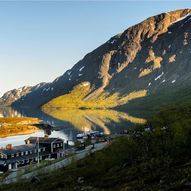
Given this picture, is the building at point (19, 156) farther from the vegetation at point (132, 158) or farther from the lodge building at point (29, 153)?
the vegetation at point (132, 158)

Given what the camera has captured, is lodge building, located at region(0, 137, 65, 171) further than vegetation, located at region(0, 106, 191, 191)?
Yes

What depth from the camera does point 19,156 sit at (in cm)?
11312

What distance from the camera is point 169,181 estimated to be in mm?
33062

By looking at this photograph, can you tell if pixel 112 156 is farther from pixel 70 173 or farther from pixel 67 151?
pixel 67 151

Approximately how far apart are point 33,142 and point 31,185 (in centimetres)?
7232

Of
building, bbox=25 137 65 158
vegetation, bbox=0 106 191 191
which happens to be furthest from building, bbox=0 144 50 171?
vegetation, bbox=0 106 191 191

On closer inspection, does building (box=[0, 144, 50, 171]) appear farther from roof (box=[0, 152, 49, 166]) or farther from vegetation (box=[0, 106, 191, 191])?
vegetation (box=[0, 106, 191, 191])

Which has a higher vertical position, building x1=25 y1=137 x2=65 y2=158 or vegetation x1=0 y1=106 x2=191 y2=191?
vegetation x1=0 y1=106 x2=191 y2=191

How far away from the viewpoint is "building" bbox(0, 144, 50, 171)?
107812 millimetres

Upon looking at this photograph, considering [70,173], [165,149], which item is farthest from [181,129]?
[70,173]

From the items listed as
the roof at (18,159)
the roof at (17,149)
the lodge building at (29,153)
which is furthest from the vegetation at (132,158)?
the roof at (17,149)

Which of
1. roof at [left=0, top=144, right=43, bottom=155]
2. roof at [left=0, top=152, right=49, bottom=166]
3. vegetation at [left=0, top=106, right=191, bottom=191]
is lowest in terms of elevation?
roof at [left=0, top=152, right=49, bottom=166]

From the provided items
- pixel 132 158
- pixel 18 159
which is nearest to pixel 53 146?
pixel 18 159

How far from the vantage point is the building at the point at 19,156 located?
108 m
